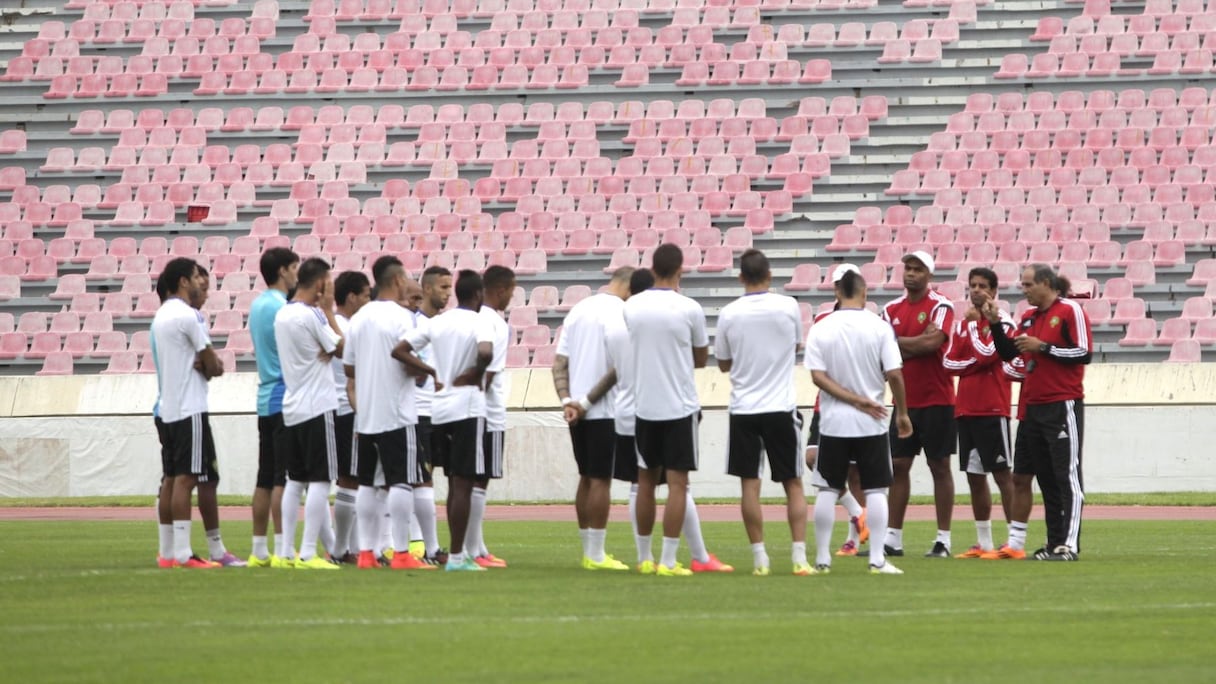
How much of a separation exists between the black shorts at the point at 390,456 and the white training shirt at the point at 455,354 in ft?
0.86

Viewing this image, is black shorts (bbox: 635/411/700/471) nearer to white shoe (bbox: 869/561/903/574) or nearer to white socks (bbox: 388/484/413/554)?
white shoe (bbox: 869/561/903/574)

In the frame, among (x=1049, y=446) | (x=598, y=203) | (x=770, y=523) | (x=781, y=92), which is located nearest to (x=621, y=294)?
(x=1049, y=446)

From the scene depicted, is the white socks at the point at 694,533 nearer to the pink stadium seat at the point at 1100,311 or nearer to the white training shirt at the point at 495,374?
the white training shirt at the point at 495,374

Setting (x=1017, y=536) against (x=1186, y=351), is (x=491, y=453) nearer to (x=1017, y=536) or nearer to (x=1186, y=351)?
(x=1017, y=536)

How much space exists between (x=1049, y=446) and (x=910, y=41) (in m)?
18.9

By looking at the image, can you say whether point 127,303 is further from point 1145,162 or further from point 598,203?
point 1145,162

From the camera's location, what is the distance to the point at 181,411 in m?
11.6

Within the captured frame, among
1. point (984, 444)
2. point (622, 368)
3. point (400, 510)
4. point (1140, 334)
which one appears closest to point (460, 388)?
point (400, 510)

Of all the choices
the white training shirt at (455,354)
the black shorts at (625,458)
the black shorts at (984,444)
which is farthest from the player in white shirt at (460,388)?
the black shorts at (984,444)

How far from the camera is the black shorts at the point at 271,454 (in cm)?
1170

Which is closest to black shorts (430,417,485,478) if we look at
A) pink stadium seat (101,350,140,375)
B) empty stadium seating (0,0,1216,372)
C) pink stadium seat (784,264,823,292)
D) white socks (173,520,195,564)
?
white socks (173,520,195,564)

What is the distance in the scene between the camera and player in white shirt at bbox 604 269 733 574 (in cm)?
1112

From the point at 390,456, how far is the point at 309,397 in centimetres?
68

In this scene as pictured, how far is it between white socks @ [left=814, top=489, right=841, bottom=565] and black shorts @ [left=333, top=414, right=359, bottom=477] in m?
3.35
